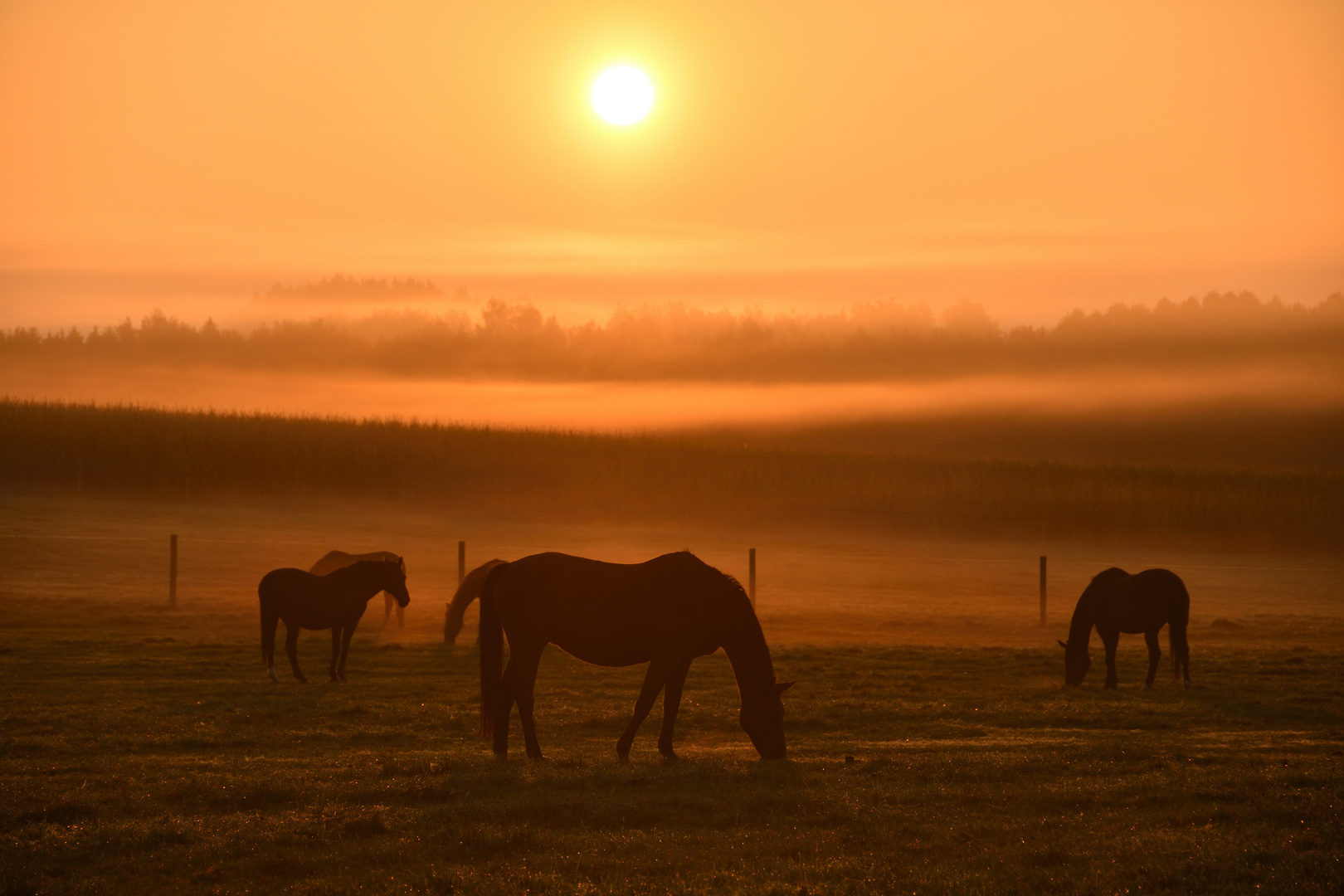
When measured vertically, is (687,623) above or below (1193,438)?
below

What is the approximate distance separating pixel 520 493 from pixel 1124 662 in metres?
43.7

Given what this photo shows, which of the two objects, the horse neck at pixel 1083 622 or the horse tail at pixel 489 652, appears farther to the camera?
the horse neck at pixel 1083 622

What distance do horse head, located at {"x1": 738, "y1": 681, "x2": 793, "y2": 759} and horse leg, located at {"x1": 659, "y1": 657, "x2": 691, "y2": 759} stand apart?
0.60 meters

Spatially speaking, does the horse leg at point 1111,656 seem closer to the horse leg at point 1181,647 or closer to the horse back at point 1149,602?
the horse back at point 1149,602

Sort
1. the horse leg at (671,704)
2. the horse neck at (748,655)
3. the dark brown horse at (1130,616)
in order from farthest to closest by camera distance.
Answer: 1. the dark brown horse at (1130,616)
2. the horse neck at (748,655)
3. the horse leg at (671,704)

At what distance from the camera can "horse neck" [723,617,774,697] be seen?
422 inches

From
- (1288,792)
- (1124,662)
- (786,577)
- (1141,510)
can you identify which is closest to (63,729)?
(1288,792)

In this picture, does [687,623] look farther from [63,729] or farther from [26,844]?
[63,729]

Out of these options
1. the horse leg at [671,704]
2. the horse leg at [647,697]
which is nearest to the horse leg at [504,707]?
the horse leg at [647,697]

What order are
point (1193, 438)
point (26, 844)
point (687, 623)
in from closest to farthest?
point (26, 844) < point (687, 623) < point (1193, 438)

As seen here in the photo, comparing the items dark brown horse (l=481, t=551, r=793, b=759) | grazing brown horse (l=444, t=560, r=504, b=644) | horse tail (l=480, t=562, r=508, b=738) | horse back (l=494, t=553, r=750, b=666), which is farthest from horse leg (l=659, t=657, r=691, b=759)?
grazing brown horse (l=444, t=560, r=504, b=644)

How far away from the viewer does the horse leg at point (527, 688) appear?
10406mm

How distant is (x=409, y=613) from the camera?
1121 inches

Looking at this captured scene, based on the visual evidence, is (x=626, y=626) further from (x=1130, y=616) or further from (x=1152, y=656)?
(x=1152, y=656)
